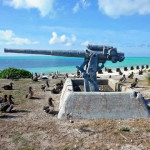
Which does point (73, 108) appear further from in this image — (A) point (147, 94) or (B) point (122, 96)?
(A) point (147, 94)

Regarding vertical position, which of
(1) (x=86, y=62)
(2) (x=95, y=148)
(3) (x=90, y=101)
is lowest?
(2) (x=95, y=148)

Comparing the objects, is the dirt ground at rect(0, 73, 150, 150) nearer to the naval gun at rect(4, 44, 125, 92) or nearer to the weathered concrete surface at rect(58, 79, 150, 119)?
the weathered concrete surface at rect(58, 79, 150, 119)

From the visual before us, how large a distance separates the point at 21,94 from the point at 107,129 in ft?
31.9

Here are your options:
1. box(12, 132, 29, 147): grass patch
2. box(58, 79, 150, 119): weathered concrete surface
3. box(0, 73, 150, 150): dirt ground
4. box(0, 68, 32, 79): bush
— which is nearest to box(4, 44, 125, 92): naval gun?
box(58, 79, 150, 119): weathered concrete surface

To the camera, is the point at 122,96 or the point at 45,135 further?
the point at 122,96

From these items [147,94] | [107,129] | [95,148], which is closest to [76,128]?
[107,129]

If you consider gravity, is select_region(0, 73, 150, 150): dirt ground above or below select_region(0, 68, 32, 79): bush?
below

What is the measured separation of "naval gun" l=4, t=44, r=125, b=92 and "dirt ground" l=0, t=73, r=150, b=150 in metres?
3.19

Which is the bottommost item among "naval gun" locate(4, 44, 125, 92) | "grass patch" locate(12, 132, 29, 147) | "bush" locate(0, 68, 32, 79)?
"grass patch" locate(12, 132, 29, 147)

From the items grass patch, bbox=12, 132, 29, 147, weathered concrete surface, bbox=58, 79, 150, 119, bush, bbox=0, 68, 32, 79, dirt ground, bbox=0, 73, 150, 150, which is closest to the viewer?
dirt ground, bbox=0, 73, 150, 150

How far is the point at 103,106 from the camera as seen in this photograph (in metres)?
11.5

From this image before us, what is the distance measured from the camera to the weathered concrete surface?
1140 centimetres

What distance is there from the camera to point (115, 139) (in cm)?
912

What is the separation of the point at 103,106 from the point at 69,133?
2453 millimetres
